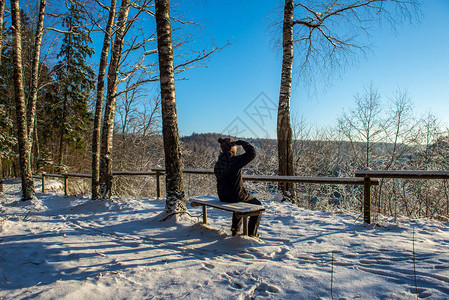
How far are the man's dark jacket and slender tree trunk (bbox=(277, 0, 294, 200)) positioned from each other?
4.05m

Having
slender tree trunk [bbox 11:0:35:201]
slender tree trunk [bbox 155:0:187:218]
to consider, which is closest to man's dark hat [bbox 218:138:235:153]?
slender tree trunk [bbox 155:0:187:218]

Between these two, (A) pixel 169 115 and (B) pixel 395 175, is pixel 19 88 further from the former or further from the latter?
(B) pixel 395 175

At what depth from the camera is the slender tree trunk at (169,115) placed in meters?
5.09

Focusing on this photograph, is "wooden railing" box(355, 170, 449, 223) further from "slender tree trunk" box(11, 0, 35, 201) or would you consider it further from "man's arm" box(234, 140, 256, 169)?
"slender tree trunk" box(11, 0, 35, 201)

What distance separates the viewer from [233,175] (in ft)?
14.1

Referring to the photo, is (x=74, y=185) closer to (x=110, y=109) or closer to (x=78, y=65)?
(x=78, y=65)

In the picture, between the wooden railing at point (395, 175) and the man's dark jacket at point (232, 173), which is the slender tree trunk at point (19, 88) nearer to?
the man's dark jacket at point (232, 173)

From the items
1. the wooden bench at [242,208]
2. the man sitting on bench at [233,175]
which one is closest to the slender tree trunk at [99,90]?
the wooden bench at [242,208]

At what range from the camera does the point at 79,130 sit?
20.2m

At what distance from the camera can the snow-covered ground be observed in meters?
2.51

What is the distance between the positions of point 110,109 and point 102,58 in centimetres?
151

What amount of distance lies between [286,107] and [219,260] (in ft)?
19.5

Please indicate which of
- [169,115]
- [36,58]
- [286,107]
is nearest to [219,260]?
[169,115]

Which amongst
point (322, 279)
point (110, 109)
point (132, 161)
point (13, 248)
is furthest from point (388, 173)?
point (132, 161)
